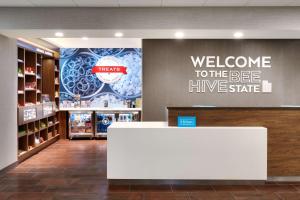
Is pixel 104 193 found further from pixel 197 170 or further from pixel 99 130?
pixel 99 130

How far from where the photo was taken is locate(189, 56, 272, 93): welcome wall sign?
24.5 feet

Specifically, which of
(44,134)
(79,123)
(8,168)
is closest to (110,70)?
(79,123)

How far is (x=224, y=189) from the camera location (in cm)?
510

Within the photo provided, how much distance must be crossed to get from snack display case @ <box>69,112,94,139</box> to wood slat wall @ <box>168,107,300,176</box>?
535 centimetres

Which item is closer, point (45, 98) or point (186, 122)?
point (186, 122)

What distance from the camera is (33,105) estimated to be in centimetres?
791

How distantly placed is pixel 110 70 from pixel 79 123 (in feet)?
6.43

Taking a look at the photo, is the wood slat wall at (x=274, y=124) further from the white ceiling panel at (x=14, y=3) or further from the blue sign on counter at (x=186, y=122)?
the white ceiling panel at (x=14, y=3)

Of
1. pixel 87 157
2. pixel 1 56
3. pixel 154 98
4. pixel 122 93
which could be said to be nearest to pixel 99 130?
pixel 122 93

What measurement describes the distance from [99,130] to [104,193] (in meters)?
5.54

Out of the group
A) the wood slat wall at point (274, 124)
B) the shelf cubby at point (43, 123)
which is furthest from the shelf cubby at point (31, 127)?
the wood slat wall at point (274, 124)

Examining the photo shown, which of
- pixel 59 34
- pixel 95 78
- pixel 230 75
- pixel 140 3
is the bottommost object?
pixel 230 75

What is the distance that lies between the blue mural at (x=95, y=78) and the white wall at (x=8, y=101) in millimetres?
3730

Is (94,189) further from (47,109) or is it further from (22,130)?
(47,109)
